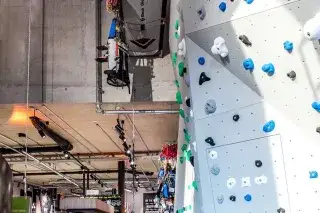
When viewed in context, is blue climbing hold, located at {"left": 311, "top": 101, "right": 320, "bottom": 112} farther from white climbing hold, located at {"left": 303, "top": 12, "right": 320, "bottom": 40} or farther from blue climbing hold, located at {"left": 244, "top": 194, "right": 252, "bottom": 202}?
blue climbing hold, located at {"left": 244, "top": 194, "right": 252, "bottom": 202}

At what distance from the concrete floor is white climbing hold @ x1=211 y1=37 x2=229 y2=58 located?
13.2 ft

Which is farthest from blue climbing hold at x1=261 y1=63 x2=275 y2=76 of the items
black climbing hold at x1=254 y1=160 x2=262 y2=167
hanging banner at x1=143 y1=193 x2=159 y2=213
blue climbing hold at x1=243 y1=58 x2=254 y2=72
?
hanging banner at x1=143 y1=193 x2=159 y2=213

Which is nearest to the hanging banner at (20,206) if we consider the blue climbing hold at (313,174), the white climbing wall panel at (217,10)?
the white climbing wall panel at (217,10)

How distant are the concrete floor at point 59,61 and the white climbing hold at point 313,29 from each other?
4802 millimetres

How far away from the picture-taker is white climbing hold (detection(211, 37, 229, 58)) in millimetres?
4324

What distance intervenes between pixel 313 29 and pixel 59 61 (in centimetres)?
567

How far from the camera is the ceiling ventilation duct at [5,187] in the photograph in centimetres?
631

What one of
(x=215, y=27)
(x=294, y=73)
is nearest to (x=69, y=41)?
(x=215, y=27)

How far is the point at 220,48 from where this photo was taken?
14.2 ft

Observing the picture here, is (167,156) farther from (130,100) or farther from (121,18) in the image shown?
(121,18)

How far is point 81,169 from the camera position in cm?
1727

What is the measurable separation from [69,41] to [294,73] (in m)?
5.35

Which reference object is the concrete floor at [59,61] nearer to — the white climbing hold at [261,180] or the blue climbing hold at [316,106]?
the white climbing hold at [261,180]

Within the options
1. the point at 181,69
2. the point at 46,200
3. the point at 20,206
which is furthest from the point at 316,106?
the point at 46,200
